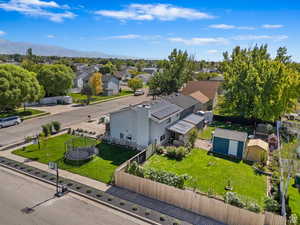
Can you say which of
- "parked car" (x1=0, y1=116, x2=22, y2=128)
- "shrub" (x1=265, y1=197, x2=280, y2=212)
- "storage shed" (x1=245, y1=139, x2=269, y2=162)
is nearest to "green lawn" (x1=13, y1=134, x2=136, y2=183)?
"parked car" (x1=0, y1=116, x2=22, y2=128)

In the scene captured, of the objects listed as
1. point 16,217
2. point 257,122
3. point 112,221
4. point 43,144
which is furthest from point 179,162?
point 257,122

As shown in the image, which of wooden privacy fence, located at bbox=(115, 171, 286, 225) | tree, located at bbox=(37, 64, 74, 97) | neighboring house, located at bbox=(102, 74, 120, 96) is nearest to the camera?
wooden privacy fence, located at bbox=(115, 171, 286, 225)

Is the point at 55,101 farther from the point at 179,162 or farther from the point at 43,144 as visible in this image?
the point at 179,162

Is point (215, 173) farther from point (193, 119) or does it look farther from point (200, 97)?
point (200, 97)

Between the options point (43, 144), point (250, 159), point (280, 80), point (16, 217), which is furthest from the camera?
point (280, 80)

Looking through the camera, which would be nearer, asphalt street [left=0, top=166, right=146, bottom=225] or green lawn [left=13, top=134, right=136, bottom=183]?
asphalt street [left=0, top=166, right=146, bottom=225]

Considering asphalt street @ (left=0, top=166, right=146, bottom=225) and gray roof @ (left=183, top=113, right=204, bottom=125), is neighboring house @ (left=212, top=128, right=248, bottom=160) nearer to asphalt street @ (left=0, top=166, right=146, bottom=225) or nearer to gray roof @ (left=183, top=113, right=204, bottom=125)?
gray roof @ (left=183, top=113, right=204, bottom=125)
